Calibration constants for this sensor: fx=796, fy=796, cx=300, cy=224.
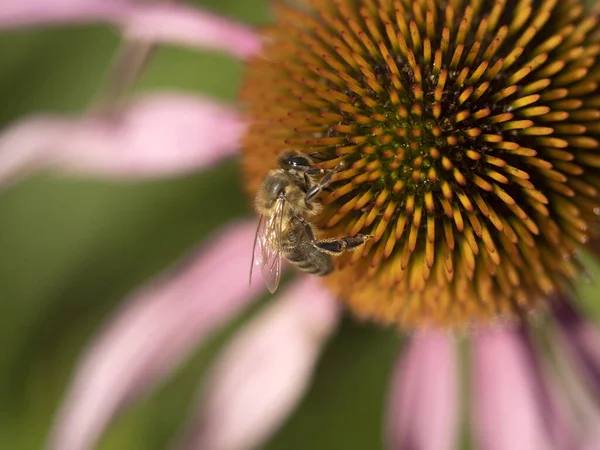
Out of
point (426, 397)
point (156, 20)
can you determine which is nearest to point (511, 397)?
point (426, 397)

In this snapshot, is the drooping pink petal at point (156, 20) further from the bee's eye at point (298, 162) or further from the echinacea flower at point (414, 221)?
the bee's eye at point (298, 162)

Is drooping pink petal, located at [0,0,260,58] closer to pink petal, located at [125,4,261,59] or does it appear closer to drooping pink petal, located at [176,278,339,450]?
pink petal, located at [125,4,261,59]

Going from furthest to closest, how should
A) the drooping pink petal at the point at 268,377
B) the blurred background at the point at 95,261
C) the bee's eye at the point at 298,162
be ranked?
the blurred background at the point at 95,261 → the drooping pink petal at the point at 268,377 → the bee's eye at the point at 298,162

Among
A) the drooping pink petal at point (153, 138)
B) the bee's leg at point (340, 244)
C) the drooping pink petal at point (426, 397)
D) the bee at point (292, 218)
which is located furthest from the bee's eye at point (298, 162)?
the drooping pink petal at point (426, 397)

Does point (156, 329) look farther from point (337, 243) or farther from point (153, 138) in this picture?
point (337, 243)

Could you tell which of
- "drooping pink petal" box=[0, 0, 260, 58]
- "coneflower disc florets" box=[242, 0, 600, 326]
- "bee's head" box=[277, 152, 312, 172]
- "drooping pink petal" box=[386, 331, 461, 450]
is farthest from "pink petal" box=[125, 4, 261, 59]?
"drooping pink petal" box=[386, 331, 461, 450]

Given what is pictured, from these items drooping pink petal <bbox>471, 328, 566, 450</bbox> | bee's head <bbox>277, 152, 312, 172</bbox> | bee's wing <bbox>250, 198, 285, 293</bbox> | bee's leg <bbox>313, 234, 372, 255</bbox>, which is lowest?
drooping pink petal <bbox>471, 328, 566, 450</bbox>
